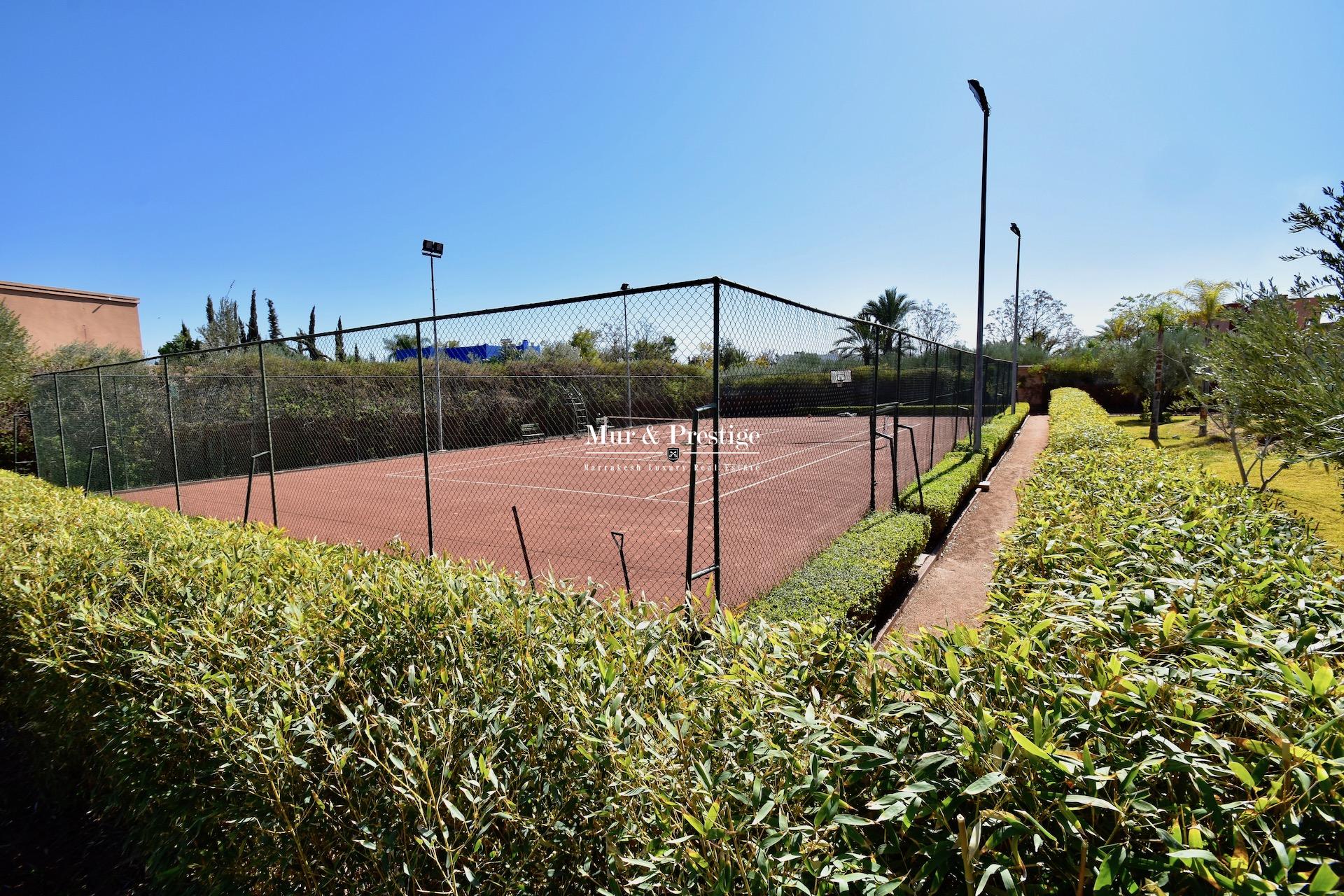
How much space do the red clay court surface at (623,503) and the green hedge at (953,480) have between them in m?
0.33

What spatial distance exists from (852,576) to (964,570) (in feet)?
8.39

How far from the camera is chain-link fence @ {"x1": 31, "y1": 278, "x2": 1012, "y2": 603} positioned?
5000 mm

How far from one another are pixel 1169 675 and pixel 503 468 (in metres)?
13.0

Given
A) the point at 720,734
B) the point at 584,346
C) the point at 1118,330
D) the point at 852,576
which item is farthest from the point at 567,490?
the point at 1118,330

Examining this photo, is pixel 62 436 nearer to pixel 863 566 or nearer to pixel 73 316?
pixel 863 566

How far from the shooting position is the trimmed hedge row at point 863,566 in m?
3.71

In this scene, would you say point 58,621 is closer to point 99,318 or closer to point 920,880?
point 920,880

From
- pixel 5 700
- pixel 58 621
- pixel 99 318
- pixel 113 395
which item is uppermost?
pixel 99 318

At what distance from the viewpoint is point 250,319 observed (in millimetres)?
43656

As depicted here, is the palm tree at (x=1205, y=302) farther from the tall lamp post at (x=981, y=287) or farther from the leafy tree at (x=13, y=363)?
the leafy tree at (x=13, y=363)

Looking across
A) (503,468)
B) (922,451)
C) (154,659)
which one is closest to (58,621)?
(154,659)

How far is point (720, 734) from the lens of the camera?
128cm

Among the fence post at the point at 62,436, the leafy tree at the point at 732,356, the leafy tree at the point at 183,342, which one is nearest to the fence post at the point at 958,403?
the leafy tree at the point at 732,356

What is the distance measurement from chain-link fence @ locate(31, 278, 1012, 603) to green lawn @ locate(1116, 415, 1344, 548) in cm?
331
